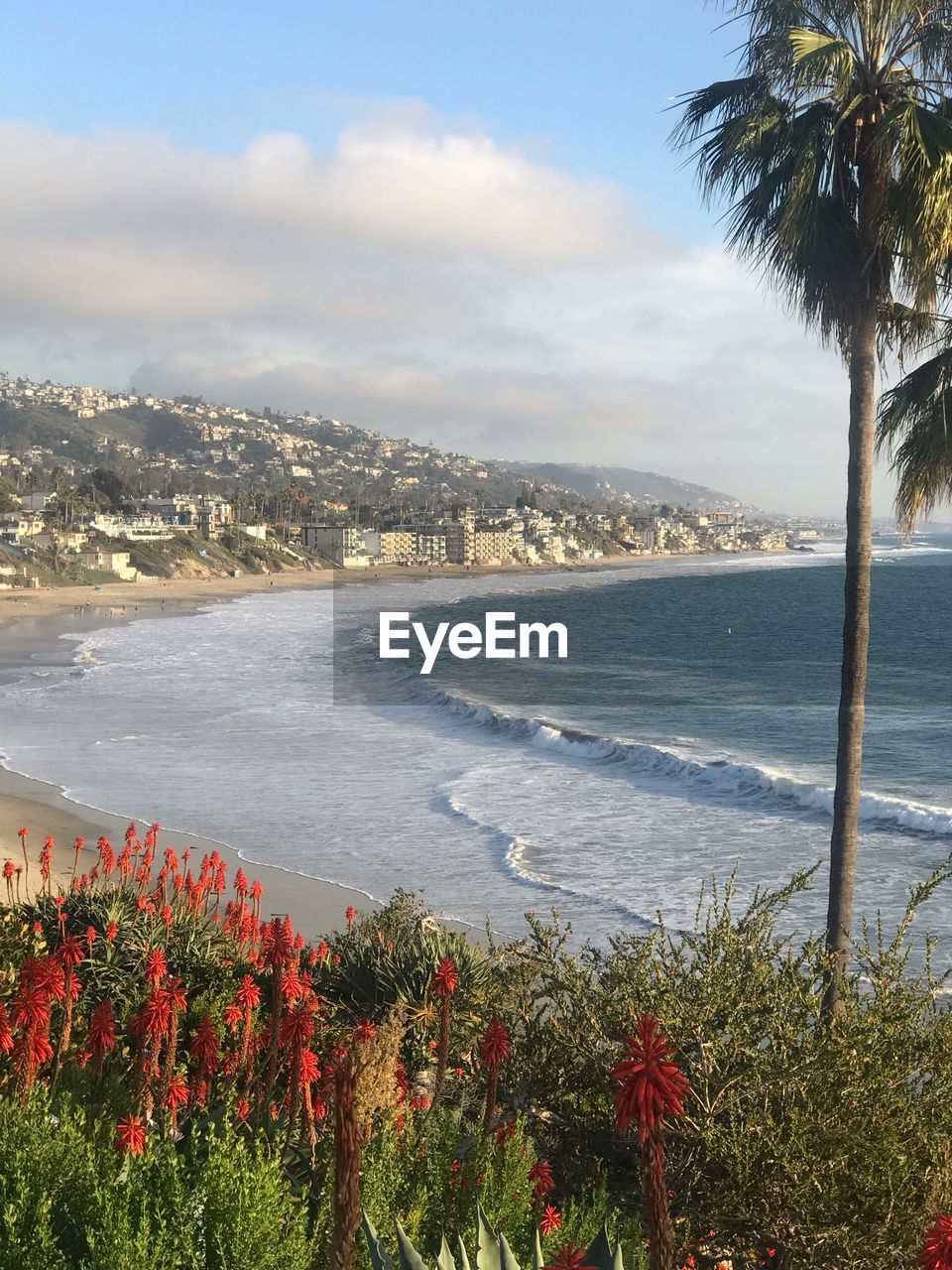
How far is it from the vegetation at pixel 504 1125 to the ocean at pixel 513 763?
7.61 m

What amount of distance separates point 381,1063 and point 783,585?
387 feet

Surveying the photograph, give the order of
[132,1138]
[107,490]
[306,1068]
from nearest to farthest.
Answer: [132,1138] → [306,1068] → [107,490]

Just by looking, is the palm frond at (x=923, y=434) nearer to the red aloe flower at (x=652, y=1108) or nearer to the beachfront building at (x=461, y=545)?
the red aloe flower at (x=652, y=1108)

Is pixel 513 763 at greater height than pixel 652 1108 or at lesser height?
lesser

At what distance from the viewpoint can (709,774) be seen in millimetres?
23406

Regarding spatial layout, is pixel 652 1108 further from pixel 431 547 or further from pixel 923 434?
pixel 431 547

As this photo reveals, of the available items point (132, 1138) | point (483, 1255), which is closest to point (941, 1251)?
point (483, 1255)

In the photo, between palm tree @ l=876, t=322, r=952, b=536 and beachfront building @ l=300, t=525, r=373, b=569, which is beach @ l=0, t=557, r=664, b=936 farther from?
beachfront building @ l=300, t=525, r=373, b=569

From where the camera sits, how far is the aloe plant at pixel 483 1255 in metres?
2.65

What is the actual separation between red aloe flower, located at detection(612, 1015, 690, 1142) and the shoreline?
403 inches

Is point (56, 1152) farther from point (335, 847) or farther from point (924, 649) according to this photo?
point (924, 649)

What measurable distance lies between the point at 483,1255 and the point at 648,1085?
3.32 feet

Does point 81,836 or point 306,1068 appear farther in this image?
point 81,836

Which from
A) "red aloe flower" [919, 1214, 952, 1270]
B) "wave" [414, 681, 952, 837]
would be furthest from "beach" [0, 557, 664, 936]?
"wave" [414, 681, 952, 837]
